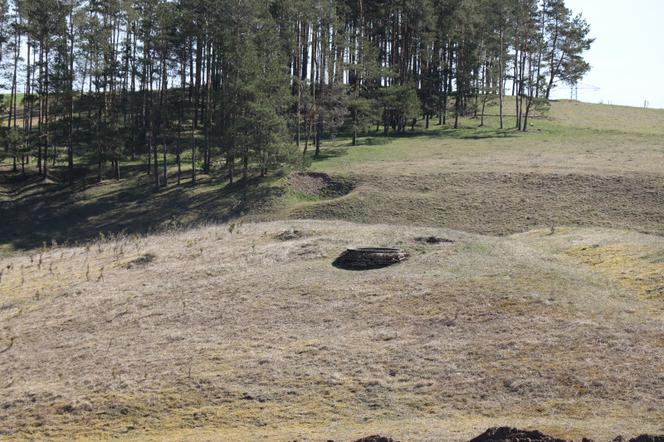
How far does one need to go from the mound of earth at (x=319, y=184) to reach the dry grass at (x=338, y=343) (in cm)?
1453

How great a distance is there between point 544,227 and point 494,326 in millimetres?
16849

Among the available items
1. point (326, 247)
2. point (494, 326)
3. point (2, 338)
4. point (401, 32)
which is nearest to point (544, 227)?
point (326, 247)

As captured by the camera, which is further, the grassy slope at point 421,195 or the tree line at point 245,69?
the tree line at point 245,69

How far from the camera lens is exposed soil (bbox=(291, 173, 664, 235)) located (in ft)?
121

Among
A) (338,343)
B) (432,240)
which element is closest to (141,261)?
(432,240)

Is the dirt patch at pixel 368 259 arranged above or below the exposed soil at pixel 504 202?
below

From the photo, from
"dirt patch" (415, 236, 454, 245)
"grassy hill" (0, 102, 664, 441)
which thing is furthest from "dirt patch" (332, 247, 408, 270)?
"dirt patch" (415, 236, 454, 245)

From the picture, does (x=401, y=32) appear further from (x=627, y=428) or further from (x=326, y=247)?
(x=627, y=428)

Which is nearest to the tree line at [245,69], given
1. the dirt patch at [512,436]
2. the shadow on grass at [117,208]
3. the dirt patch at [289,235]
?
the shadow on grass at [117,208]

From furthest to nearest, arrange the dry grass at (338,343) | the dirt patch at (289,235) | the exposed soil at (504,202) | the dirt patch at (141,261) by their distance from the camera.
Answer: the exposed soil at (504,202), the dirt patch at (289,235), the dirt patch at (141,261), the dry grass at (338,343)

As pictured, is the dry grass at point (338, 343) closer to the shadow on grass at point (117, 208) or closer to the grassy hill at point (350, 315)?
the grassy hill at point (350, 315)

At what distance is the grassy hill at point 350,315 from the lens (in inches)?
643

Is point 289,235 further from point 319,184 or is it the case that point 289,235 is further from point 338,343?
point 319,184

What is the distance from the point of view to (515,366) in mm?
17719
